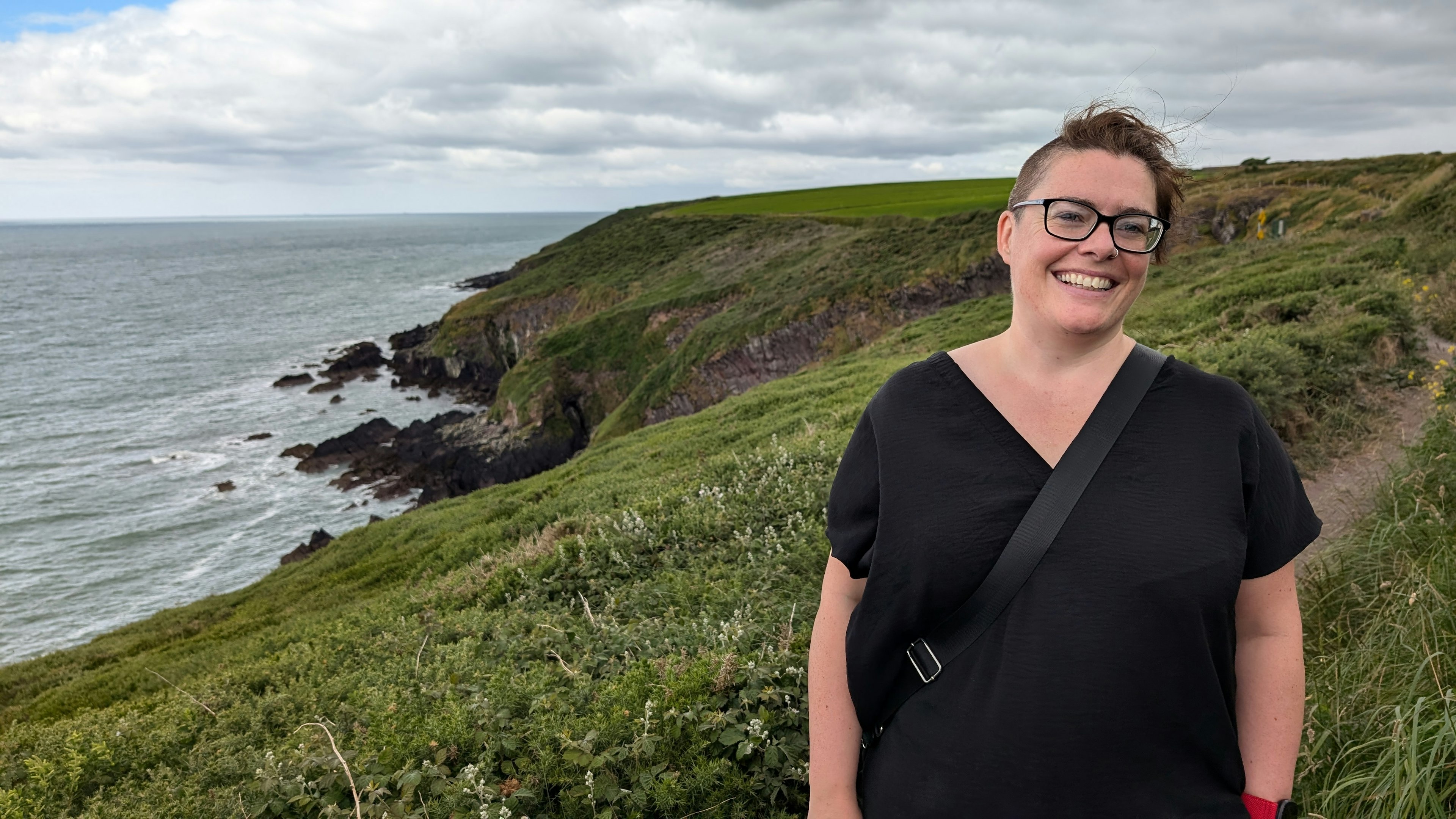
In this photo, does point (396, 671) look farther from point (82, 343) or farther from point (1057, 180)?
point (82, 343)

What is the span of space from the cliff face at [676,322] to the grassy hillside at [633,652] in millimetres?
20482

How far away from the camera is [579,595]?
7863 millimetres

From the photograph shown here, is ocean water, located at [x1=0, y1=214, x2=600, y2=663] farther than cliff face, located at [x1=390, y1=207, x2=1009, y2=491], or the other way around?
cliff face, located at [x1=390, y1=207, x2=1009, y2=491]

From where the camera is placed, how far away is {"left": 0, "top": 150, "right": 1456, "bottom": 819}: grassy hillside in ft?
13.1

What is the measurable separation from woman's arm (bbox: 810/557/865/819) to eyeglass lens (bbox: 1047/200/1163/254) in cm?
113

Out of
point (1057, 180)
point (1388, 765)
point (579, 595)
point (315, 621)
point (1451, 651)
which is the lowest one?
point (315, 621)

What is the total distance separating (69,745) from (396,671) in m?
2.73

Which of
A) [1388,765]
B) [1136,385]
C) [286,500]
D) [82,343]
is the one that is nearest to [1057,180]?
[1136,385]

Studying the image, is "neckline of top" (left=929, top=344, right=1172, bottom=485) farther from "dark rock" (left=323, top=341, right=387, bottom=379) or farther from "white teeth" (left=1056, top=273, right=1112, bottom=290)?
"dark rock" (left=323, top=341, right=387, bottom=379)

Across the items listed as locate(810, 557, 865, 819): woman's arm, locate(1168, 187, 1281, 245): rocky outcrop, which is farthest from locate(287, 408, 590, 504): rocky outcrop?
locate(810, 557, 865, 819): woman's arm

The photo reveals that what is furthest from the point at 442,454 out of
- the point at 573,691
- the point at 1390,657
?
the point at 1390,657

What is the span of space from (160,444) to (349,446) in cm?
1194

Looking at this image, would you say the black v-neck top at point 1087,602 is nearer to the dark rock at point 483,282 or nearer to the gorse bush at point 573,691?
the gorse bush at point 573,691

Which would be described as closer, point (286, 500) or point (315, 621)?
point (315, 621)
